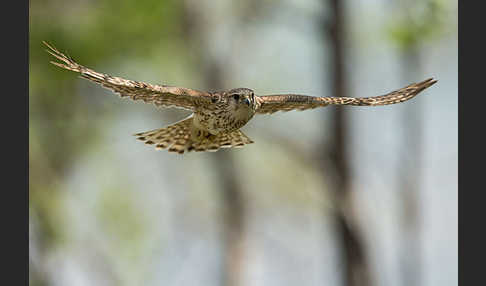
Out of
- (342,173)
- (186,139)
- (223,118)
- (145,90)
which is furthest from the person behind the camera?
→ (342,173)

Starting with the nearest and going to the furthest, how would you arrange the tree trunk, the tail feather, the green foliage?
the tail feather
the green foliage
the tree trunk

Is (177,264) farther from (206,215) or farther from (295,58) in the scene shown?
(295,58)

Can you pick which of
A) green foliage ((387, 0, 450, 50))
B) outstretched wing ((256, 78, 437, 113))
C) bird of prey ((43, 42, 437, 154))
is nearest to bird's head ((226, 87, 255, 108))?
bird of prey ((43, 42, 437, 154))

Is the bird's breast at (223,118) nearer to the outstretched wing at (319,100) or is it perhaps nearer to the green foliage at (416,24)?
the outstretched wing at (319,100)

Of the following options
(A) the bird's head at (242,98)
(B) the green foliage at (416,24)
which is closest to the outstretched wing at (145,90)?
(A) the bird's head at (242,98)

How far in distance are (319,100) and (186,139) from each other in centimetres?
171

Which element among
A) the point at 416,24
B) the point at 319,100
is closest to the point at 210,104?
the point at 319,100

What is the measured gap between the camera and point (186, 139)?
28.9 feet

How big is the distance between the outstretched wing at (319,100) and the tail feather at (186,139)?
0.42 metres

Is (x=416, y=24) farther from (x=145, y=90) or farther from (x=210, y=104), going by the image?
(x=145, y=90)

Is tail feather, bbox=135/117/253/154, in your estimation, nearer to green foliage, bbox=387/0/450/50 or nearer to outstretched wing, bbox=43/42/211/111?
outstretched wing, bbox=43/42/211/111

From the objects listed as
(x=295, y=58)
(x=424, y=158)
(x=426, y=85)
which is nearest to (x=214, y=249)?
(x=295, y=58)

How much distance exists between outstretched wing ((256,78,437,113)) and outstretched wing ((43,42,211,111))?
1.97ft

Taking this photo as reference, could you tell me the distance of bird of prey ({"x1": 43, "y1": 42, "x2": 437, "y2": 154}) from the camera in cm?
692
